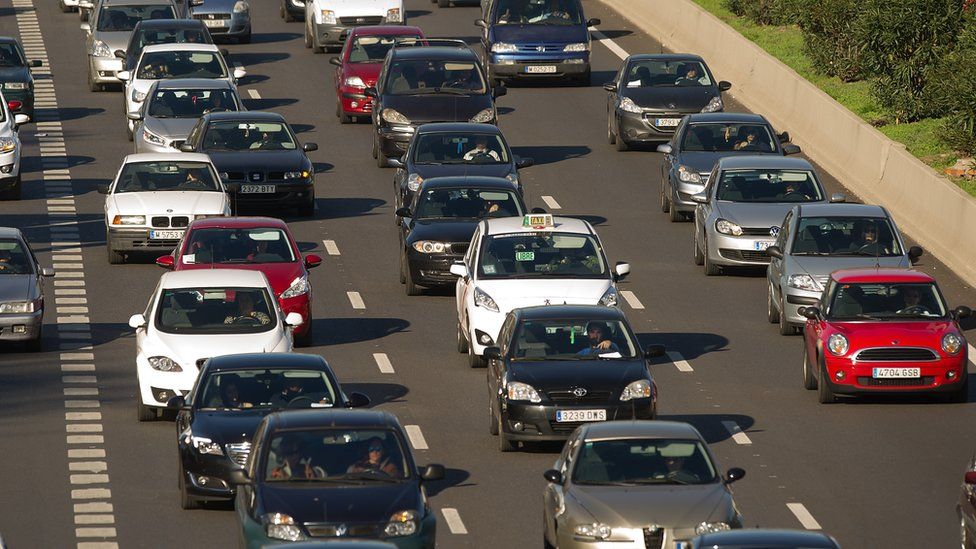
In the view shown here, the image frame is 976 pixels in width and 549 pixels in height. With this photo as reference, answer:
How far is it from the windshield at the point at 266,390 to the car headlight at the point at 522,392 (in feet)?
7.61

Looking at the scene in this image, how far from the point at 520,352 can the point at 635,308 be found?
25.9 ft

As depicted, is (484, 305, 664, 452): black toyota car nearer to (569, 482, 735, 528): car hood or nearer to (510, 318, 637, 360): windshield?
(510, 318, 637, 360): windshield

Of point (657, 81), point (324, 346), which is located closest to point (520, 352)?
point (324, 346)

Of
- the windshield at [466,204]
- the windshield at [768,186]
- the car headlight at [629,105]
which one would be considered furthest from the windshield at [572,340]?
the car headlight at [629,105]

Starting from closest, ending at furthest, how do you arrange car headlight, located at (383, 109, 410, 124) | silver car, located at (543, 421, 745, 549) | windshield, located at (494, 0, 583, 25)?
silver car, located at (543, 421, 745, 549) → car headlight, located at (383, 109, 410, 124) → windshield, located at (494, 0, 583, 25)

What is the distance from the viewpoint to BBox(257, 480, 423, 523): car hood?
1942 centimetres

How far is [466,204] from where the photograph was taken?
116 feet

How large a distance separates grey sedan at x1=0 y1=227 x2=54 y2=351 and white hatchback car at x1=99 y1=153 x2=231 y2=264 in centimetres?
423

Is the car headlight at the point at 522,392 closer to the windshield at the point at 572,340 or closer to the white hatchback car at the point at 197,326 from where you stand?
the windshield at the point at 572,340

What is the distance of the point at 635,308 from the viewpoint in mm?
33688

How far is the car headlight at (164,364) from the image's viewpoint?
26656 mm

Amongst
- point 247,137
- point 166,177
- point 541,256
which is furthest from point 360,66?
point 541,256

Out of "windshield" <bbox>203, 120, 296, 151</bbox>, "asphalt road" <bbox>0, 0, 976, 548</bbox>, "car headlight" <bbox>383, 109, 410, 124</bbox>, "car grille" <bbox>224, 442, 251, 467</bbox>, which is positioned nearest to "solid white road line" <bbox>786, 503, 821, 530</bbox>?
"asphalt road" <bbox>0, 0, 976, 548</bbox>

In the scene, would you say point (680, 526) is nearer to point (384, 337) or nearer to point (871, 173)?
point (384, 337)
